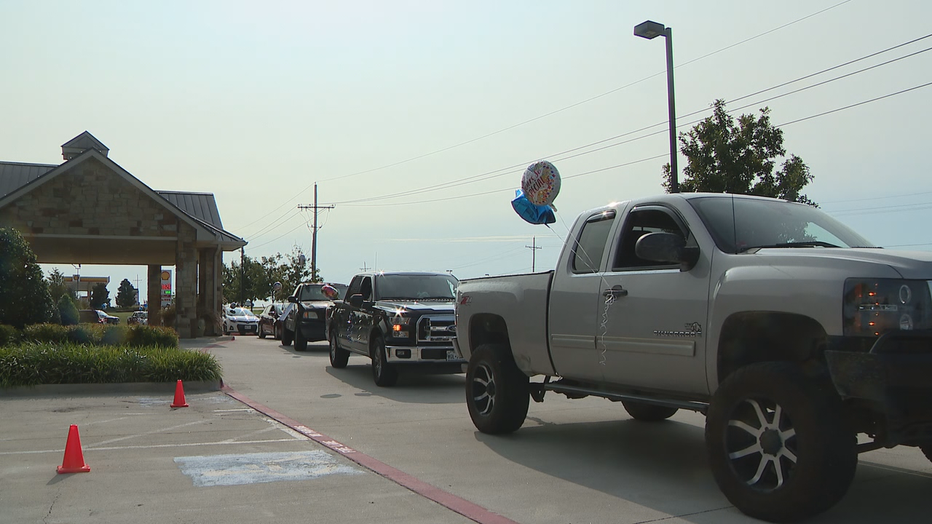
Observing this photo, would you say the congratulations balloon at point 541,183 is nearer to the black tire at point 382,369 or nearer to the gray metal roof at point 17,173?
the black tire at point 382,369

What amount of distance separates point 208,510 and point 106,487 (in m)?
1.24

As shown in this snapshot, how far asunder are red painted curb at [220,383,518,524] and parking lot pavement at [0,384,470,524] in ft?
0.28

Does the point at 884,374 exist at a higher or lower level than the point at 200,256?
lower

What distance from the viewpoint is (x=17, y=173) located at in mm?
34125

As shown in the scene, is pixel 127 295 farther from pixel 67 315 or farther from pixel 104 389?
pixel 104 389

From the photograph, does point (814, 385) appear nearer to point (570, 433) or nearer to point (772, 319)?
point (772, 319)

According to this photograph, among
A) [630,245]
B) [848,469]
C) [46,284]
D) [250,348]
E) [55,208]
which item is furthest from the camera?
[55,208]

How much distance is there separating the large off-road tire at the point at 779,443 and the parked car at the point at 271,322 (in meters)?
24.3

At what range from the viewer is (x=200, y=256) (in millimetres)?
33438

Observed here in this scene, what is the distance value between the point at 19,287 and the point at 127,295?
131046 mm

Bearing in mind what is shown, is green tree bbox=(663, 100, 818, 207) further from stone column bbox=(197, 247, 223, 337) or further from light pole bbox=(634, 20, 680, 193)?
stone column bbox=(197, 247, 223, 337)

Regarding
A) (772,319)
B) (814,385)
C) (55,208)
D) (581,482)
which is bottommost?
(581,482)

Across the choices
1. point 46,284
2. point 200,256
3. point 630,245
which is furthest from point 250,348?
point 630,245

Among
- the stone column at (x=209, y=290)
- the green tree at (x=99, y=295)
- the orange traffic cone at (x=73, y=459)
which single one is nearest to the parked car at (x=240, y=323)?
the stone column at (x=209, y=290)
